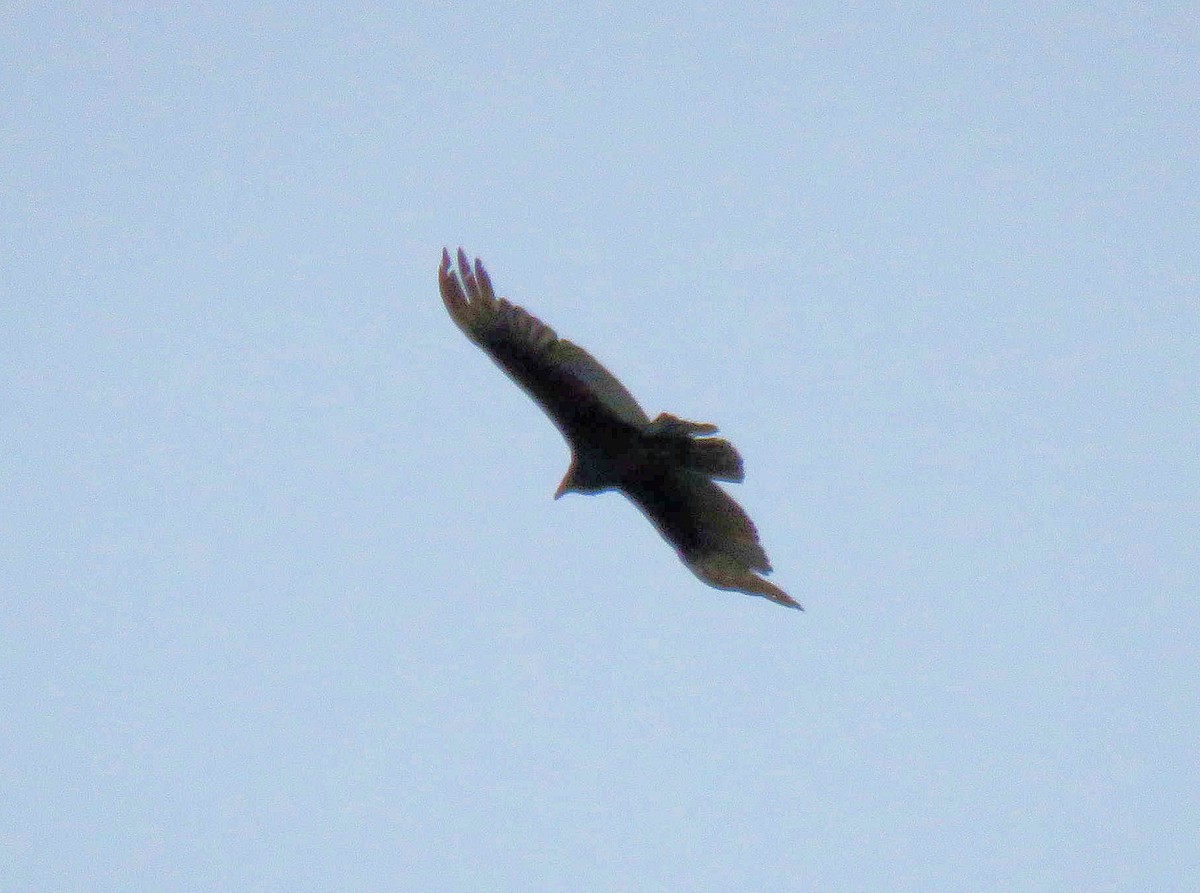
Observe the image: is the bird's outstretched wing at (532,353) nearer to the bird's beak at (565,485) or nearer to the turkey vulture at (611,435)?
the turkey vulture at (611,435)

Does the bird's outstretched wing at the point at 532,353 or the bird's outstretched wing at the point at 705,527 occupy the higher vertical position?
the bird's outstretched wing at the point at 532,353

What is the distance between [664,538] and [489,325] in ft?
6.08

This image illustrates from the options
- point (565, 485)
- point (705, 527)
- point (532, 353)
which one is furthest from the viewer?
point (705, 527)

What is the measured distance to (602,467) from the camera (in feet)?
33.5

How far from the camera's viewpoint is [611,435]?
1001cm

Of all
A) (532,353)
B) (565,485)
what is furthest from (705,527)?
Result: (532,353)

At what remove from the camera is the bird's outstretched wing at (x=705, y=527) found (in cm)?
1031

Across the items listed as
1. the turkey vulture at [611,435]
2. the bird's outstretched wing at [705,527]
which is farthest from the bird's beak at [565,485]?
the bird's outstretched wing at [705,527]

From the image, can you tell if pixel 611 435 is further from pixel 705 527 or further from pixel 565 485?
pixel 705 527

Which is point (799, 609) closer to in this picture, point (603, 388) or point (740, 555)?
point (740, 555)

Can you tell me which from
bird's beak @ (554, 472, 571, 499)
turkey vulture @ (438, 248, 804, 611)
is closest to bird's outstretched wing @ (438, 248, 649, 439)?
turkey vulture @ (438, 248, 804, 611)

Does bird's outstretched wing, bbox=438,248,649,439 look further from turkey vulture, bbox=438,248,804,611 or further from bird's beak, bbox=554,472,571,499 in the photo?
bird's beak, bbox=554,472,571,499

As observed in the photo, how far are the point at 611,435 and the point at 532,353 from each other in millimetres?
693

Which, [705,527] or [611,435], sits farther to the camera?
[705,527]
